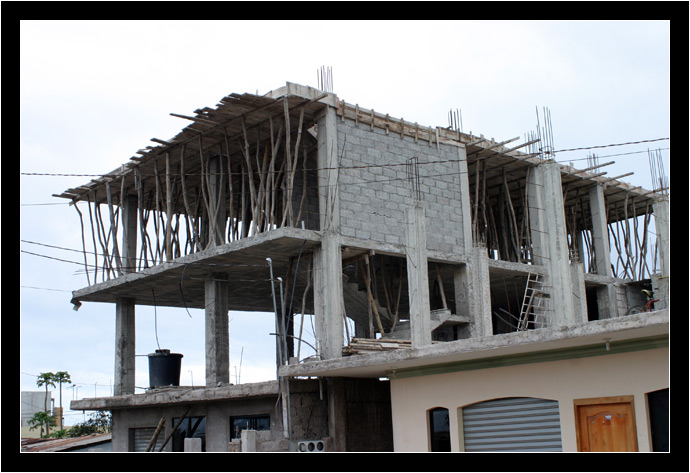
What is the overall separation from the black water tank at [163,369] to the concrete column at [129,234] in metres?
4.06

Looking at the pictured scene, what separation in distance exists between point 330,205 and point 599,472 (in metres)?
15.4

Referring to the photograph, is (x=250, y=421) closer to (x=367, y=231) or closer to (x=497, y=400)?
(x=367, y=231)

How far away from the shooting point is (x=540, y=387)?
15484 millimetres

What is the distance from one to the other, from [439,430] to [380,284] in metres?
15.2

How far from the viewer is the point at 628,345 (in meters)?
13.9

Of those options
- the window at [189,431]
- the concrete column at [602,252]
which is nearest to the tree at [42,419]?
the window at [189,431]

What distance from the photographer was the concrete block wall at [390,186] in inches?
1000

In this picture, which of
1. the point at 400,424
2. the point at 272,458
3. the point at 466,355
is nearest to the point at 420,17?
the point at 272,458

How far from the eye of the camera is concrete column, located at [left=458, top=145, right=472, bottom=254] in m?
28.2

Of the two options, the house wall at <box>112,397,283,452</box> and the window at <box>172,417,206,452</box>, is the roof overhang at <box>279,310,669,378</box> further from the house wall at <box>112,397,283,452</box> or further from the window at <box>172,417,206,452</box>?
the window at <box>172,417,206,452</box>

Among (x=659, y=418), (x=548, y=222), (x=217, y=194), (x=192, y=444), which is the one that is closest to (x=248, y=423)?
(x=192, y=444)

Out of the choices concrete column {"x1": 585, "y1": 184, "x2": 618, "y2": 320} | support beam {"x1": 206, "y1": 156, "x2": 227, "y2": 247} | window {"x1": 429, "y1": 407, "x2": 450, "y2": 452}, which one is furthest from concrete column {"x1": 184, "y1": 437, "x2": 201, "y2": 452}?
concrete column {"x1": 585, "y1": 184, "x2": 618, "y2": 320}

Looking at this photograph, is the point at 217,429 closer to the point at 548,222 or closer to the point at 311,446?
the point at 311,446

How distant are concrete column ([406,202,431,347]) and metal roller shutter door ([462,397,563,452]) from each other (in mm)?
1902
